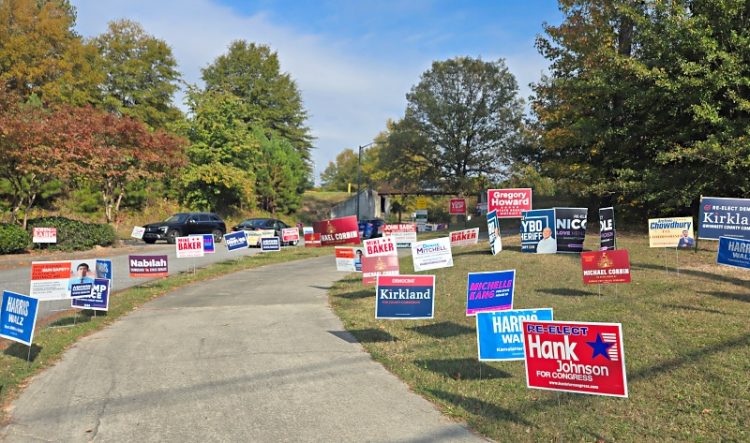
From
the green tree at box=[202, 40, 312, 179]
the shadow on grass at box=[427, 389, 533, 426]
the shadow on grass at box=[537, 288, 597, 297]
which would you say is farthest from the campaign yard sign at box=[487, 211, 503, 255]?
the green tree at box=[202, 40, 312, 179]

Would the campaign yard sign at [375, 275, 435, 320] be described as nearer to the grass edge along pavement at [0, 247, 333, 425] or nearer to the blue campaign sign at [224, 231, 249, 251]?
the grass edge along pavement at [0, 247, 333, 425]

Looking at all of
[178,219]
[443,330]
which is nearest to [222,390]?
[443,330]

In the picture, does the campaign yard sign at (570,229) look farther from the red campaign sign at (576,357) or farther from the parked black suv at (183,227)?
the parked black suv at (183,227)

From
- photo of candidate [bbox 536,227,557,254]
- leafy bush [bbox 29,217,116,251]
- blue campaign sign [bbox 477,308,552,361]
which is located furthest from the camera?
leafy bush [bbox 29,217,116,251]

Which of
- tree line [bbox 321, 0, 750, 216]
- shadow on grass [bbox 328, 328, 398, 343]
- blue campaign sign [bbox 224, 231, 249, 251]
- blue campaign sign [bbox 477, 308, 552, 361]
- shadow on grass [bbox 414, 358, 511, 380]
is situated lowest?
shadow on grass [bbox 414, 358, 511, 380]

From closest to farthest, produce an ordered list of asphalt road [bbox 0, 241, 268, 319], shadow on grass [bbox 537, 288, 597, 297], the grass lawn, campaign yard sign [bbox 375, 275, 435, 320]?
the grass lawn < campaign yard sign [bbox 375, 275, 435, 320] < shadow on grass [bbox 537, 288, 597, 297] < asphalt road [bbox 0, 241, 268, 319]

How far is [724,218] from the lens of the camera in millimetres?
14406

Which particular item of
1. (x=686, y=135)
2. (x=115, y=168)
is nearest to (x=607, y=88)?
(x=686, y=135)

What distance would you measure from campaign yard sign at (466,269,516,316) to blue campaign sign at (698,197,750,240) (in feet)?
29.7

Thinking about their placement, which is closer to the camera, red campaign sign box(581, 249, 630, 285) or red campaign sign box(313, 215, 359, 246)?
red campaign sign box(581, 249, 630, 285)

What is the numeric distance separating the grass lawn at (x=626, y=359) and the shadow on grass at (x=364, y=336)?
2 centimetres

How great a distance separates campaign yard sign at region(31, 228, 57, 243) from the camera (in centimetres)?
2205

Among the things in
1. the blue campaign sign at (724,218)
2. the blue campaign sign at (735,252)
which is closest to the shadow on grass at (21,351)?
the blue campaign sign at (735,252)

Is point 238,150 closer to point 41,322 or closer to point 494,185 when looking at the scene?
point 494,185
